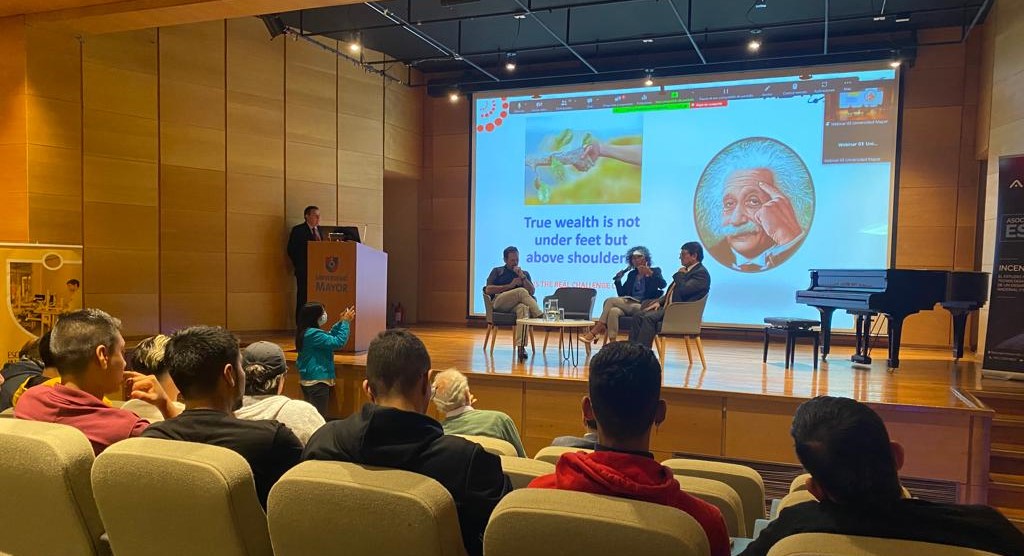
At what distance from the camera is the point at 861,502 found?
1403 millimetres

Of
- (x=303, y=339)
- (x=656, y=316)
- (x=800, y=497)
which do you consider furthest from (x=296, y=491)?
(x=656, y=316)

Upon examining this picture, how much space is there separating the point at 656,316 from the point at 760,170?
3156mm

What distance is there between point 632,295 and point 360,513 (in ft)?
18.8

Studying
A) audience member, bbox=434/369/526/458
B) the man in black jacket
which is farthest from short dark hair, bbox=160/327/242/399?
audience member, bbox=434/369/526/458

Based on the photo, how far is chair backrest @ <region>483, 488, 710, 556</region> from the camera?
1133 mm

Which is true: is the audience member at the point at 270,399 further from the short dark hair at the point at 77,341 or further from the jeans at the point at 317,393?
the jeans at the point at 317,393

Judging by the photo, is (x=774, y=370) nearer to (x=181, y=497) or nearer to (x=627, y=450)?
(x=627, y=450)

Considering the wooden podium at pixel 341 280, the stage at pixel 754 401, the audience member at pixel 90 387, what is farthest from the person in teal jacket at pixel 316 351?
the audience member at pixel 90 387

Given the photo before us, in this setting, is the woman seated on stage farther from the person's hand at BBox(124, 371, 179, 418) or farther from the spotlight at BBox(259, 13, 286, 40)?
the spotlight at BBox(259, 13, 286, 40)

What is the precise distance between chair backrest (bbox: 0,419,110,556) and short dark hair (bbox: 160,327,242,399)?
28cm

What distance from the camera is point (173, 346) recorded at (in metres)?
1.97

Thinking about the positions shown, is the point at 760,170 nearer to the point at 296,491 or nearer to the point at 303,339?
the point at 303,339

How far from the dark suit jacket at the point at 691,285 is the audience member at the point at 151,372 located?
449 centimetres

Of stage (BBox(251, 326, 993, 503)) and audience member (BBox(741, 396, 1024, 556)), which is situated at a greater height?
audience member (BBox(741, 396, 1024, 556))
